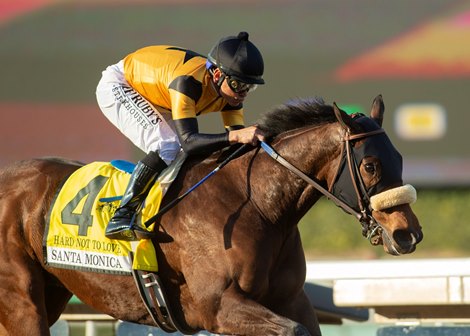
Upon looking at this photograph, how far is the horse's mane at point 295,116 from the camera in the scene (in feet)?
14.1

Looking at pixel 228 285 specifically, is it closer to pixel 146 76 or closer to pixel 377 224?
pixel 377 224

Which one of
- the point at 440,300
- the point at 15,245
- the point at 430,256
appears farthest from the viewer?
the point at 430,256

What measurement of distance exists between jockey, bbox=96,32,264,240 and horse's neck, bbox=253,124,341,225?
5.3 inches

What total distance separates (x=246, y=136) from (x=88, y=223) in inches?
33.0

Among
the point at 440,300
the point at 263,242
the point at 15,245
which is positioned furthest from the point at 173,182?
the point at 440,300

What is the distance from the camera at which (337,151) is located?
13.6 feet

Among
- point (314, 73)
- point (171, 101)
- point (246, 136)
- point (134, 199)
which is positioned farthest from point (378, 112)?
point (314, 73)

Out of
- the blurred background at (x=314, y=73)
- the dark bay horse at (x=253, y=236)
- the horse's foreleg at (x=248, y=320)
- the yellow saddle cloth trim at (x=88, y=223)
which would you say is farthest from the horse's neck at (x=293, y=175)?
the blurred background at (x=314, y=73)

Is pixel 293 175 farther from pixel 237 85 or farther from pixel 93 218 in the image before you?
pixel 93 218

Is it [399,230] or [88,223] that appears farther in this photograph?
[88,223]

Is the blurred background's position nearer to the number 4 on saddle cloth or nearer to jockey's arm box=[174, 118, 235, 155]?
the number 4 on saddle cloth

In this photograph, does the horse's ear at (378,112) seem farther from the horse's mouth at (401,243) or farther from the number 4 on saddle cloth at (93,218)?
the number 4 on saddle cloth at (93,218)

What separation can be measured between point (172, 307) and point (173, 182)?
516 mm

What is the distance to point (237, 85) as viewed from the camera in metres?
4.32
